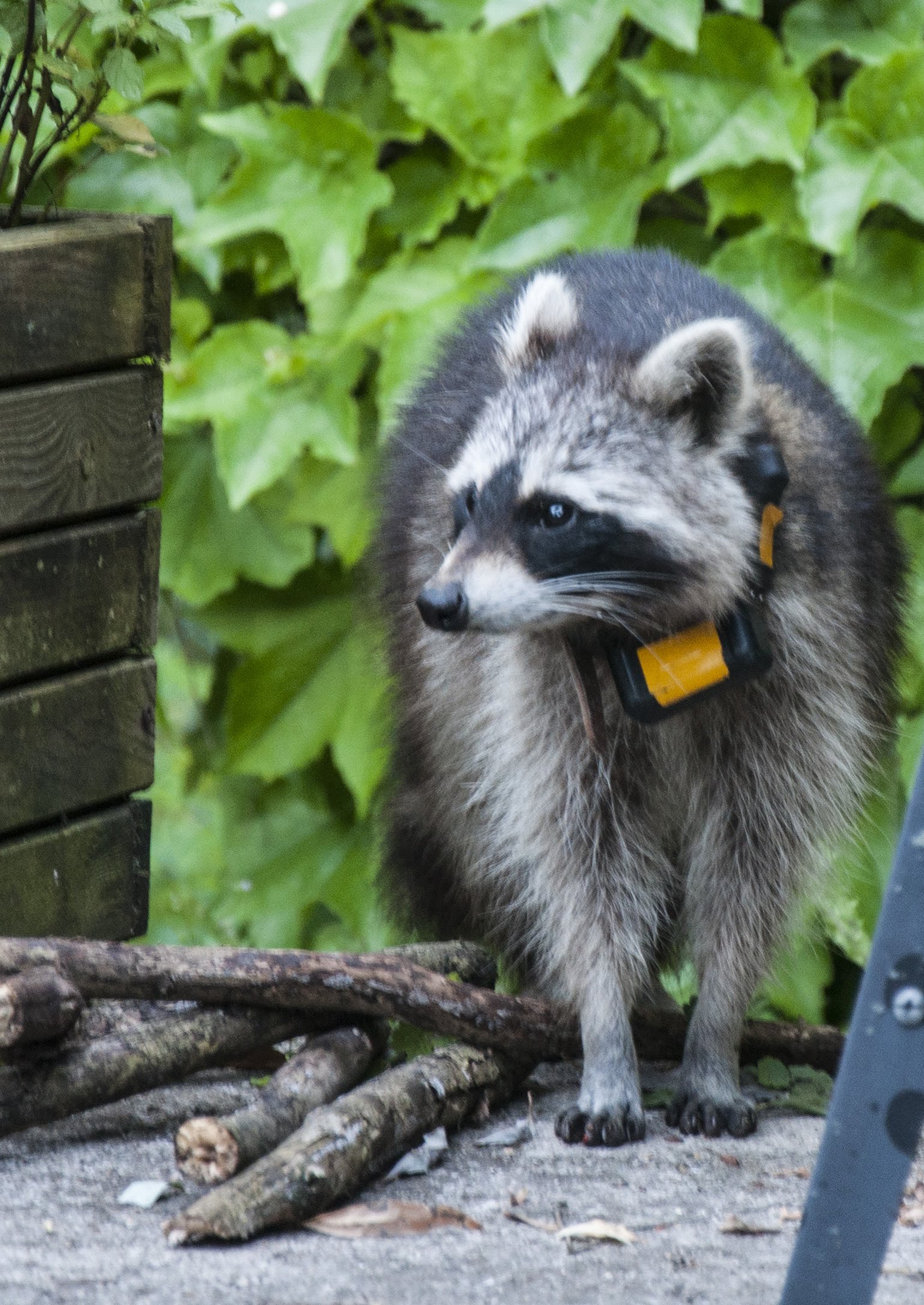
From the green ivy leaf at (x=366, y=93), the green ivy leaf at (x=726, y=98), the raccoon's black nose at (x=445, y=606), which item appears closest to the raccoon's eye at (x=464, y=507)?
the raccoon's black nose at (x=445, y=606)

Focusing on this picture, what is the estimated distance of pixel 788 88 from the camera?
3.12 meters

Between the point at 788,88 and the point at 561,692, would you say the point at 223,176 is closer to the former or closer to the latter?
the point at 788,88

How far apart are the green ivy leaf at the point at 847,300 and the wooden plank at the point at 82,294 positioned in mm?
1262

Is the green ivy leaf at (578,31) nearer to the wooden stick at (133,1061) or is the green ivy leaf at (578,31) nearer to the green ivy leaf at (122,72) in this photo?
the green ivy leaf at (122,72)

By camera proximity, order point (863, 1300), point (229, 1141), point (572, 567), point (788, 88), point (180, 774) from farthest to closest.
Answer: point (180, 774) → point (788, 88) → point (572, 567) → point (229, 1141) → point (863, 1300)

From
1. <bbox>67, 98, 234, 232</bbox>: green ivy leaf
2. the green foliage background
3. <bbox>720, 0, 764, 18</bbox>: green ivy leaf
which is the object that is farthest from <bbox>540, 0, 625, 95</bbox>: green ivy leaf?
<bbox>67, 98, 234, 232</bbox>: green ivy leaf

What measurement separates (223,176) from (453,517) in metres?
1.77

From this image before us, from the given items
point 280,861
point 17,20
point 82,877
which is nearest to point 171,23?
point 17,20

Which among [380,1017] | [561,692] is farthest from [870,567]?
[380,1017]

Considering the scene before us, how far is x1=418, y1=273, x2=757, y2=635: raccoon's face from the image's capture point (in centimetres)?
215

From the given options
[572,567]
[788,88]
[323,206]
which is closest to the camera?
[572,567]

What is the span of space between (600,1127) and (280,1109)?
547mm

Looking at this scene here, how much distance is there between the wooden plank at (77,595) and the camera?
→ 2.33 m

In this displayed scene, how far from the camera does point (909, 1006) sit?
1414 mm
